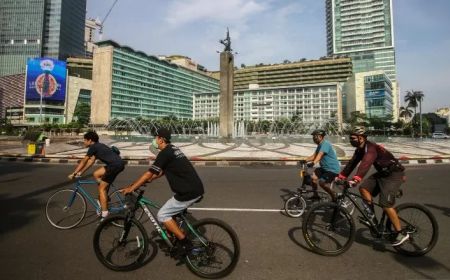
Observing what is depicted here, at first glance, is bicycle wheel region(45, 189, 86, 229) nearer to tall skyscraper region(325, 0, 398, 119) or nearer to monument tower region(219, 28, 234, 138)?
monument tower region(219, 28, 234, 138)

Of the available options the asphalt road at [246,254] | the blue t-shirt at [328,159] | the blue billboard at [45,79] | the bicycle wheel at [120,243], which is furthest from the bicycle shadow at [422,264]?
the blue billboard at [45,79]

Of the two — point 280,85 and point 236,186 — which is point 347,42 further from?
point 236,186

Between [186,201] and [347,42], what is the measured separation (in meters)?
183

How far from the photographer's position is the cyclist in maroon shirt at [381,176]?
14.9 feet

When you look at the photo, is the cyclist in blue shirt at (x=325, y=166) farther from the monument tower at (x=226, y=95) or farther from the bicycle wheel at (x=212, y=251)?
the monument tower at (x=226, y=95)

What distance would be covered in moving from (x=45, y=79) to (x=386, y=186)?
434 feet

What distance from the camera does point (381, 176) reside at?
4.76 meters

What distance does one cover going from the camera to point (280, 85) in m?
165

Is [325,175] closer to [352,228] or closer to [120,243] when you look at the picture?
[352,228]

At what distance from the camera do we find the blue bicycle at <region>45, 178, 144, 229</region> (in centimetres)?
599

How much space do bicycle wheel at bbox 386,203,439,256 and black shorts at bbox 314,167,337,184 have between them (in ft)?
6.54

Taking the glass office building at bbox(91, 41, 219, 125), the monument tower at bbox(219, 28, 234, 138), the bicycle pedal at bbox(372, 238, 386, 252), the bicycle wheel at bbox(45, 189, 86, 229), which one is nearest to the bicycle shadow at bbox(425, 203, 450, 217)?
the bicycle pedal at bbox(372, 238, 386, 252)

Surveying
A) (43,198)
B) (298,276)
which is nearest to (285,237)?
(298,276)

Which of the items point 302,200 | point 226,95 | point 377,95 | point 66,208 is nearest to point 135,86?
point 377,95
